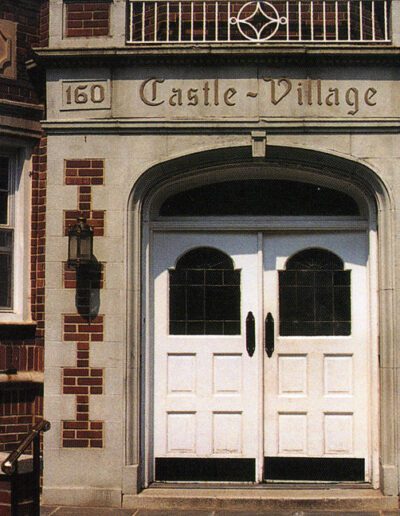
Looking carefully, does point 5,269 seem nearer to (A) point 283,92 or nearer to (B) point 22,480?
(B) point 22,480

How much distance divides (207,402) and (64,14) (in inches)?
154

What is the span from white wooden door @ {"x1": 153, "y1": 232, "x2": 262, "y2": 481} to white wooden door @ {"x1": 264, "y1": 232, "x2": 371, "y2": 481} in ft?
0.61

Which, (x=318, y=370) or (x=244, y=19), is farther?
(x=244, y=19)

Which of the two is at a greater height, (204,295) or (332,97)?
(332,97)

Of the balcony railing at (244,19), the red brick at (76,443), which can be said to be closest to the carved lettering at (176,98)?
the balcony railing at (244,19)

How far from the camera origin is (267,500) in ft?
24.8

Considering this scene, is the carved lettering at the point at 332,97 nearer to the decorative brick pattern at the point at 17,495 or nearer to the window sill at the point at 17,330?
the window sill at the point at 17,330

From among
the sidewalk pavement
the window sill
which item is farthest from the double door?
the window sill

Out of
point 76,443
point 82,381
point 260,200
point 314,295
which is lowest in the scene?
point 76,443

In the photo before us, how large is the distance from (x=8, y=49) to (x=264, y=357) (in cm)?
386

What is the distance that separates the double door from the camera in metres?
8.08

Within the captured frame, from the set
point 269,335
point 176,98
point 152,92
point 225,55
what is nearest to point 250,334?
point 269,335

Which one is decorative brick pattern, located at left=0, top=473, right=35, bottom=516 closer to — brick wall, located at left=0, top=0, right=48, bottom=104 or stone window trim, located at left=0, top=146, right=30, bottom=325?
stone window trim, located at left=0, top=146, right=30, bottom=325

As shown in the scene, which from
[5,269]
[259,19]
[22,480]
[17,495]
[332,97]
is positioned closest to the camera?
[17,495]
